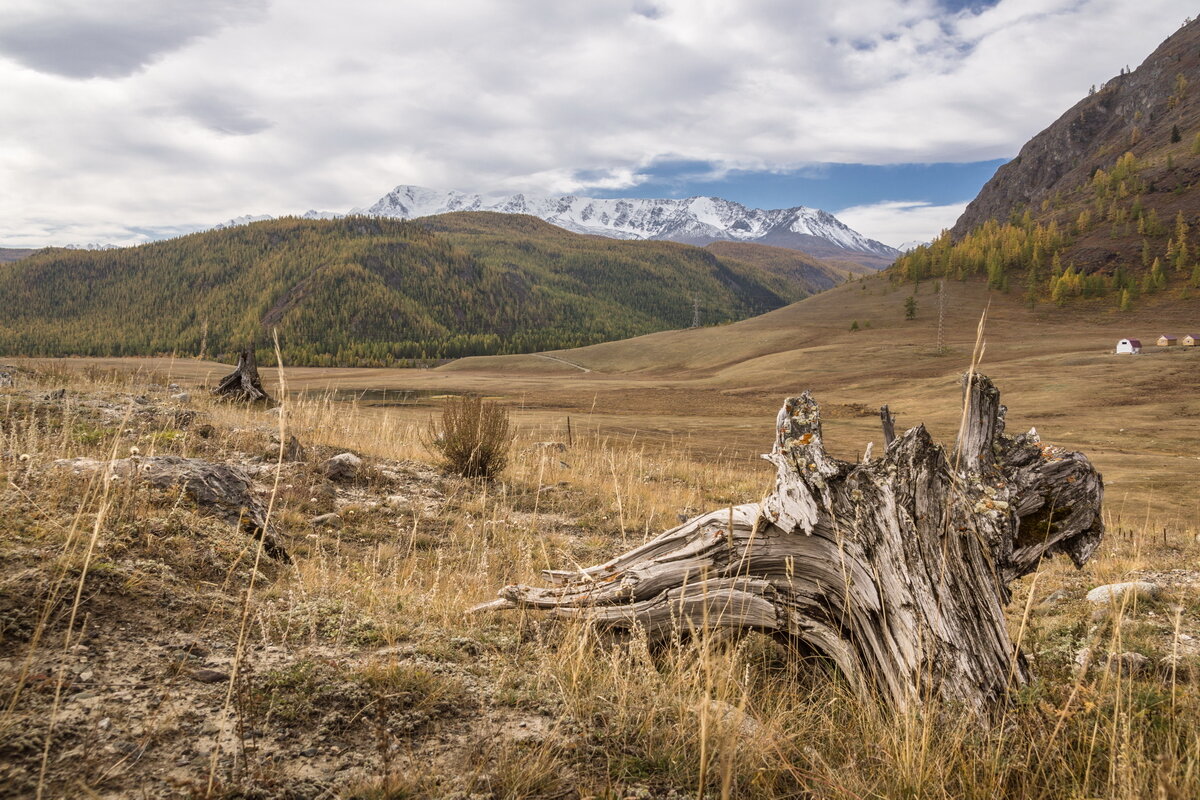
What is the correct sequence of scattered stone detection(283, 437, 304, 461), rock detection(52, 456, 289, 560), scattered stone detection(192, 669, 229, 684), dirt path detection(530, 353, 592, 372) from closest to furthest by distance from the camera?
scattered stone detection(192, 669, 229, 684) → rock detection(52, 456, 289, 560) → scattered stone detection(283, 437, 304, 461) → dirt path detection(530, 353, 592, 372)

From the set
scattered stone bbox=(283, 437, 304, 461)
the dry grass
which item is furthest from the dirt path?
the dry grass

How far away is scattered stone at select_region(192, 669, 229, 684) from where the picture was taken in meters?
2.53

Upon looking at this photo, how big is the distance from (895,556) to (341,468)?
742cm

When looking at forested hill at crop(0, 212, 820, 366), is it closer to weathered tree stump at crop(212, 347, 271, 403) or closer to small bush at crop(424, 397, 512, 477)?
weathered tree stump at crop(212, 347, 271, 403)

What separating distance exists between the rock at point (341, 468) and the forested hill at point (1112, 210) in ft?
320

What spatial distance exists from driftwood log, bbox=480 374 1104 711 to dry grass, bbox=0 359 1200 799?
0.64 feet

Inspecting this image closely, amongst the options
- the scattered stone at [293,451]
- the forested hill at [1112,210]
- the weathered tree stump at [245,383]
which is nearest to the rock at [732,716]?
the scattered stone at [293,451]

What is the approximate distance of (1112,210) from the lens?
337ft

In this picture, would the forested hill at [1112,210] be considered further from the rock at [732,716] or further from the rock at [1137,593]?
the rock at [732,716]

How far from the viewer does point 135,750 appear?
6.57 feet

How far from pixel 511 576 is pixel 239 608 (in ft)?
6.97

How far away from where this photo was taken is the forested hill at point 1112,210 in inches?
3260

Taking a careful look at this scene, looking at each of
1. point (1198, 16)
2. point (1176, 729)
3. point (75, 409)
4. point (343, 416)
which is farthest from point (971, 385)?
point (1198, 16)

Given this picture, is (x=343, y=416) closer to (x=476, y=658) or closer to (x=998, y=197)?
(x=476, y=658)
